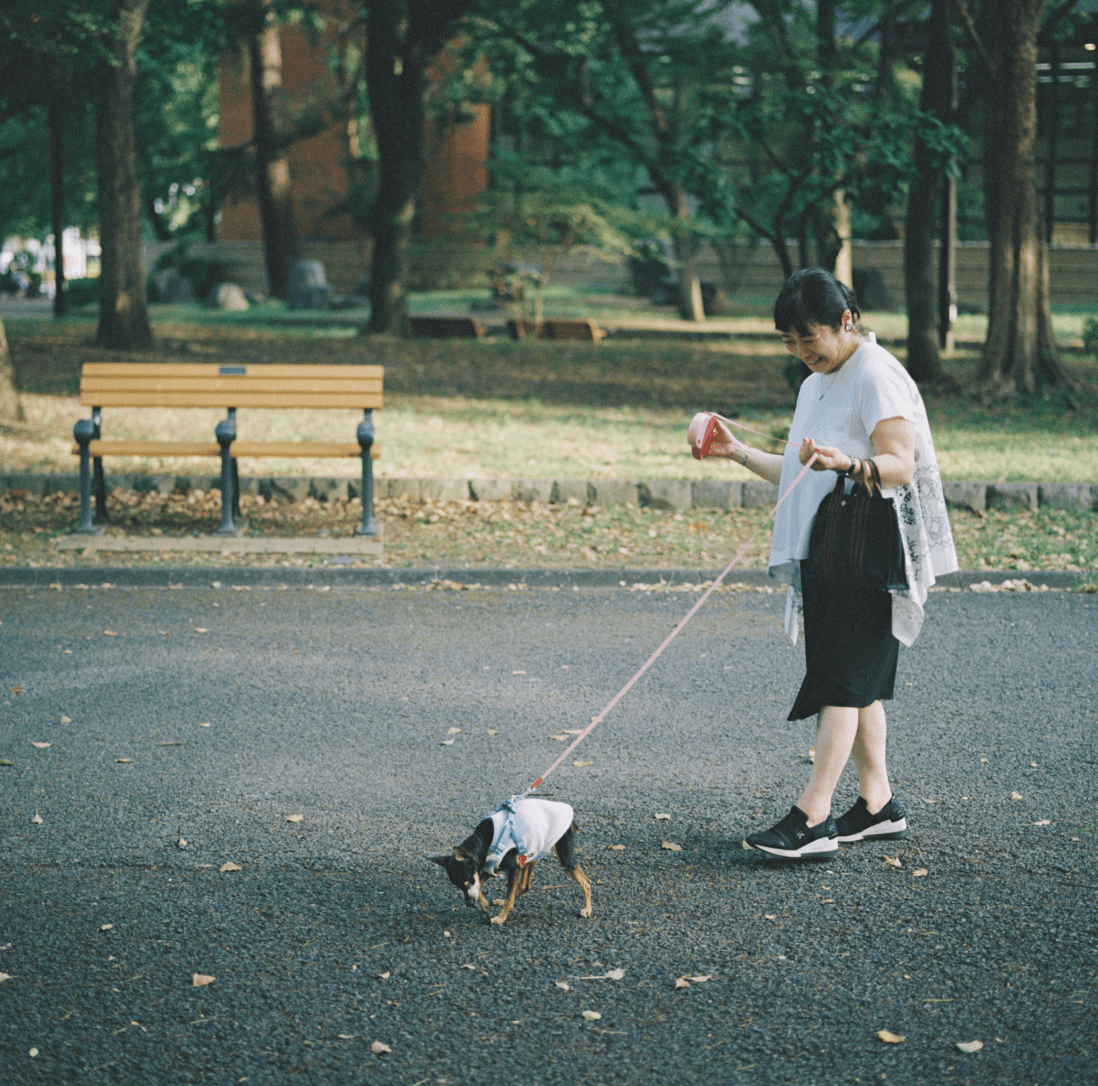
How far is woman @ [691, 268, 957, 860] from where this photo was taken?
4004mm

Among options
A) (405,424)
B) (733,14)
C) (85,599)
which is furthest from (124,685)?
(733,14)

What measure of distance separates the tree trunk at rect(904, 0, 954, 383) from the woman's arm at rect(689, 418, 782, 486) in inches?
489

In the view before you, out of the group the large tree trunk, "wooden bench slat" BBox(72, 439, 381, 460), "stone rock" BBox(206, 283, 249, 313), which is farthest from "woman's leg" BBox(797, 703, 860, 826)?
"stone rock" BBox(206, 283, 249, 313)

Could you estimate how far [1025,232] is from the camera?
15023 millimetres

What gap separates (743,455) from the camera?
170 inches

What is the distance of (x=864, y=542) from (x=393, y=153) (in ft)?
62.8

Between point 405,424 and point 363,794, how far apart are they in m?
8.86

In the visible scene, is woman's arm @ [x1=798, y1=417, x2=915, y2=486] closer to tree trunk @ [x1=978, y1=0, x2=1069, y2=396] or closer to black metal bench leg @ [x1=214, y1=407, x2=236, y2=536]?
black metal bench leg @ [x1=214, y1=407, x2=236, y2=536]

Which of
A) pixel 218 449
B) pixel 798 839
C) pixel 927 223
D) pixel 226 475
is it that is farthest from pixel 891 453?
pixel 927 223

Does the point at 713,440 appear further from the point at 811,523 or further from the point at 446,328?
the point at 446,328

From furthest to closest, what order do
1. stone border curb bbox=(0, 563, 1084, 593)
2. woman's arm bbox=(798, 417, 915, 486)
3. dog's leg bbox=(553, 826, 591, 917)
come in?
stone border curb bbox=(0, 563, 1084, 593) → woman's arm bbox=(798, 417, 915, 486) → dog's leg bbox=(553, 826, 591, 917)

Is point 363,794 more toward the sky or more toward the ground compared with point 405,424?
more toward the ground

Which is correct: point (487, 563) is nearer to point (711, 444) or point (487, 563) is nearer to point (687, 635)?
point (687, 635)

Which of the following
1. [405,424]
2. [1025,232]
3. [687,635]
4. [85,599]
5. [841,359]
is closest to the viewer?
[841,359]
